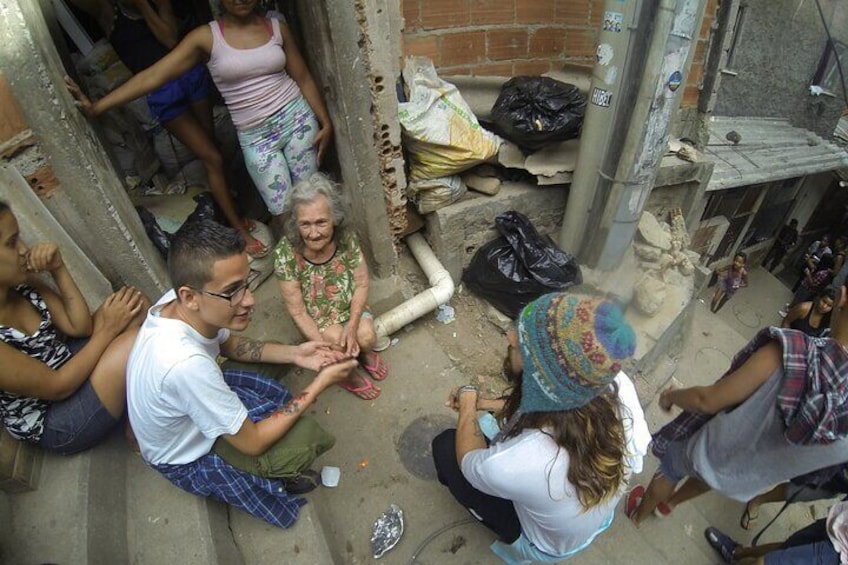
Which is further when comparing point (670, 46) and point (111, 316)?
point (670, 46)

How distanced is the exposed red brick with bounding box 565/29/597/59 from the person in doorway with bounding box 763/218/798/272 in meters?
8.30

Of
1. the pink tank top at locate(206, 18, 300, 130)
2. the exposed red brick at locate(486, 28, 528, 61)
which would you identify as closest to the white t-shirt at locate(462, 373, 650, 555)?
the pink tank top at locate(206, 18, 300, 130)

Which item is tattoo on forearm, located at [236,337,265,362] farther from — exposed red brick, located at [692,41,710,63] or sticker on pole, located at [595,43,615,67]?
exposed red brick, located at [692,41,710,63]

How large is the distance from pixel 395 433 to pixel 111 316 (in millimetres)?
1807

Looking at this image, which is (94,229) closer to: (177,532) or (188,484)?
(188,484)

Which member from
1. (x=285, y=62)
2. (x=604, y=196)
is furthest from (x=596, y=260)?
→ (x=285, y=62)

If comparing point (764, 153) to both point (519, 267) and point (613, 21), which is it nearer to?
point (613, 21)

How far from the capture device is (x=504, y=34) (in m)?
3.95

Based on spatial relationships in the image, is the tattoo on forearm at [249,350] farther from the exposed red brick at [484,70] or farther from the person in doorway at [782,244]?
the person in doorway at [782,244]

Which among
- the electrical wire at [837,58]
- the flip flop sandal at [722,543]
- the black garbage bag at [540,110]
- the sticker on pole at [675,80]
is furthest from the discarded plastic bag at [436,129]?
the electrical wire at [837,58]

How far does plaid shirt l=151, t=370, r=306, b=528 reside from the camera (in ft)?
6.75

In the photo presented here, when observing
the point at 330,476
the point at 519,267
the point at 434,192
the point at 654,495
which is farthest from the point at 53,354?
the point at 654,495

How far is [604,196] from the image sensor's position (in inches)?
144

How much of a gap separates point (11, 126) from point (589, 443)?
9.34ft
